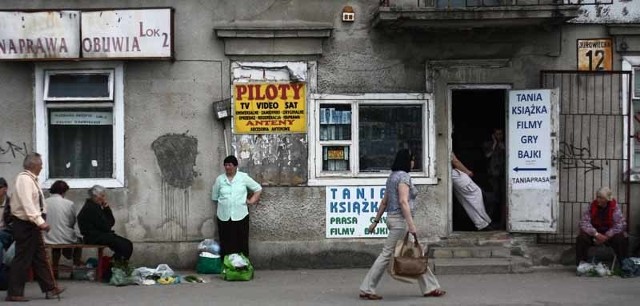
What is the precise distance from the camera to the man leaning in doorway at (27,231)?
33.0 ft

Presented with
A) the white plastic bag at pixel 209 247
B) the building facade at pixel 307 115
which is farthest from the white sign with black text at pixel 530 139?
the white plastic bag at pixel 209 247

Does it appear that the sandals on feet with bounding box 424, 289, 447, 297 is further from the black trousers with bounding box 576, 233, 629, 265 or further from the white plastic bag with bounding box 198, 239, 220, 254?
the white plastic bag with bounding box 198, 239, 220, 254

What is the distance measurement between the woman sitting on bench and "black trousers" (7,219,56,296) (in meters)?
1.59

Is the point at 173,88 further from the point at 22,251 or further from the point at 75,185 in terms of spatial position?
the point at 22,251

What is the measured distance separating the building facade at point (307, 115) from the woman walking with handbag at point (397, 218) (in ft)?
8.02

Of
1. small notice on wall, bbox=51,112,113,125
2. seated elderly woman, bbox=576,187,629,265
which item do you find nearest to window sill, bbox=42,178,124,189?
small notice on wall, bbox=51,112,113,125

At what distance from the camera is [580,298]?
34.3 feet

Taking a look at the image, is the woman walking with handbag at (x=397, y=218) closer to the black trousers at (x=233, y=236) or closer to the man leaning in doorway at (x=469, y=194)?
the black trousers at (x=233, y=236)

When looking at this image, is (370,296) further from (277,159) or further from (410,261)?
(277,159)

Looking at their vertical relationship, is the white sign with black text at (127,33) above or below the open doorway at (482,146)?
above

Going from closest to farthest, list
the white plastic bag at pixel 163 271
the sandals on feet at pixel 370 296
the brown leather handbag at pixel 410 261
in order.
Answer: the brown leather handbag at pixel 410 261, the sandals on feet at pixel 370 296, the white plastic bag at pixel 163 271

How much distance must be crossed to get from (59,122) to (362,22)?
473 cm

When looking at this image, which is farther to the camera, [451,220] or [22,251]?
[451,220]

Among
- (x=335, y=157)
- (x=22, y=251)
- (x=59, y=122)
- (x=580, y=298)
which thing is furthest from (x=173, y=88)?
(x=580, y=298)
